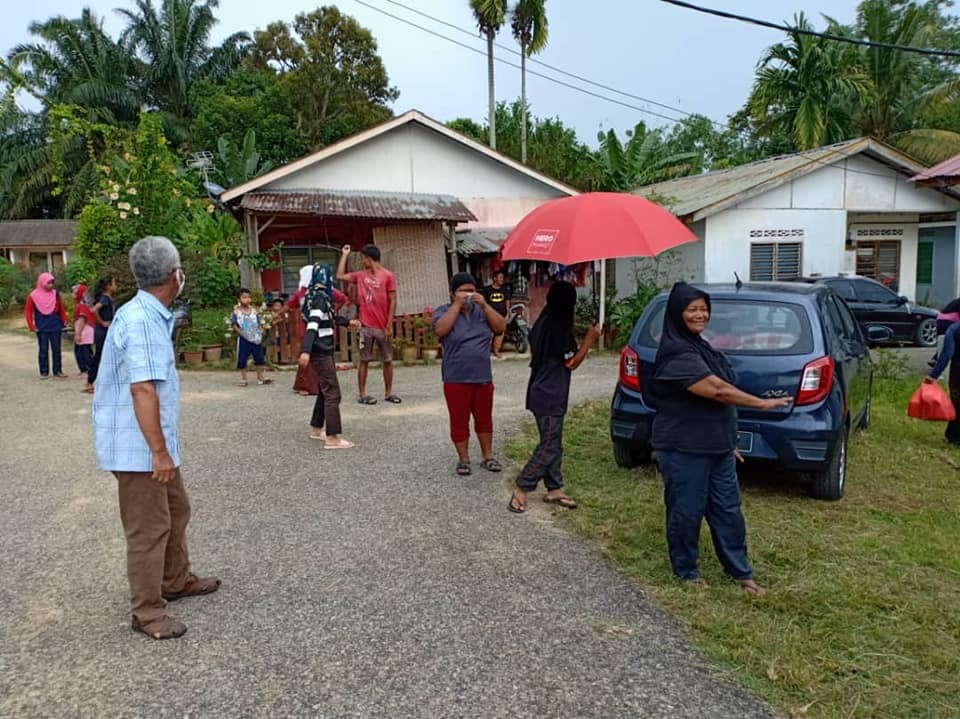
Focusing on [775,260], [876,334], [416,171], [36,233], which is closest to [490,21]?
[416,171]

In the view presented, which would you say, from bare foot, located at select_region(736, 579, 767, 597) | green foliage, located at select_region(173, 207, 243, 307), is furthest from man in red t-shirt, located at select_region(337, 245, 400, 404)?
green foliage, located at select_region(173, 207, 243, 307)

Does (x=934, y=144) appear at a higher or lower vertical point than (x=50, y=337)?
higher

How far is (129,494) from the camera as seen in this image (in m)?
3.32

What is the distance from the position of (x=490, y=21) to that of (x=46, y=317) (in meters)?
19.1

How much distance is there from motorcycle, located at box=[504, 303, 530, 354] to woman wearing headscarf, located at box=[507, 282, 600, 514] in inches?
331

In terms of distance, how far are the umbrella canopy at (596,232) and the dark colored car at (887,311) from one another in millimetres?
11186

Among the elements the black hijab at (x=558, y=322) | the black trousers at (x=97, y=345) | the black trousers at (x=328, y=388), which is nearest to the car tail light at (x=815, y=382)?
the black hijab at (x=558, y=322)

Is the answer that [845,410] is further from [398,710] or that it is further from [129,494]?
[129,494]

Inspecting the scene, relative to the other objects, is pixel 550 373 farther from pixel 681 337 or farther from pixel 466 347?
pixel 681 337

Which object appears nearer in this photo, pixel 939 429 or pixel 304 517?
pixel 304 517

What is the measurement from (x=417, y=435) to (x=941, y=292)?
1677 cm

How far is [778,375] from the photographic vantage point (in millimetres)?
5113

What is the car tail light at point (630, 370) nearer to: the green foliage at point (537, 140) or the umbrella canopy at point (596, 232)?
the umbrella canopy at point (596, 232)

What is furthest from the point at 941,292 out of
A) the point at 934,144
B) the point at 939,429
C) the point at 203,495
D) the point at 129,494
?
the point at 129,494
